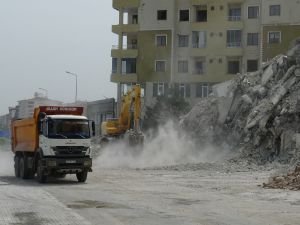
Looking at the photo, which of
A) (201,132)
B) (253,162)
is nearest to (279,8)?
(201,132)

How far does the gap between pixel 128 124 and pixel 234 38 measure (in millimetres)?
37967

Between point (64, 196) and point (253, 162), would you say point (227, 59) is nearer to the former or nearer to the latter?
point (253, 162)

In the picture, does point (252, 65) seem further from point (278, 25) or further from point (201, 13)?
point (201, 13)

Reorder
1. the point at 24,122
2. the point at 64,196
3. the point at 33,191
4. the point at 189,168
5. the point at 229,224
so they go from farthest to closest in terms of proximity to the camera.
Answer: the point at 189,168, the point at 24,122, the point at 33,191, the point at 64,196, the point at 229,224

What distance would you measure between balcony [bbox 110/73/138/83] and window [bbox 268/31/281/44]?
1724 cm

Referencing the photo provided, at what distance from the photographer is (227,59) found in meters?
73.8

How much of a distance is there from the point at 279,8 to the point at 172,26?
13411 mm

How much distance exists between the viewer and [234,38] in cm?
7412

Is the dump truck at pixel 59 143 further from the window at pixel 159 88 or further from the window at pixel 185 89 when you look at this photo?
the window at pixel 159 88

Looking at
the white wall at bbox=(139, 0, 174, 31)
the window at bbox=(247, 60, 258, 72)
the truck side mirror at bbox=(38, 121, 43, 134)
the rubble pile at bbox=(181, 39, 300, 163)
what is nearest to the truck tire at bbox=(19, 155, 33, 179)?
the truck side mirror at bbox=(38, 121, 43, 134)

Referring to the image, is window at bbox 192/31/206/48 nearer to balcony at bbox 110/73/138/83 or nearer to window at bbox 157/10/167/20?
window at bbox 157/10/167/20

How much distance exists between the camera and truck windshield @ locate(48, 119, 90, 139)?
82.0ft

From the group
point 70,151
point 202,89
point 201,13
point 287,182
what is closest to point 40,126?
point 70,151

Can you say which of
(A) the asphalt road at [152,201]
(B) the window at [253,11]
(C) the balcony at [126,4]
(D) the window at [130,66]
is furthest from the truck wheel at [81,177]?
(C) the balcony at [126,4]
